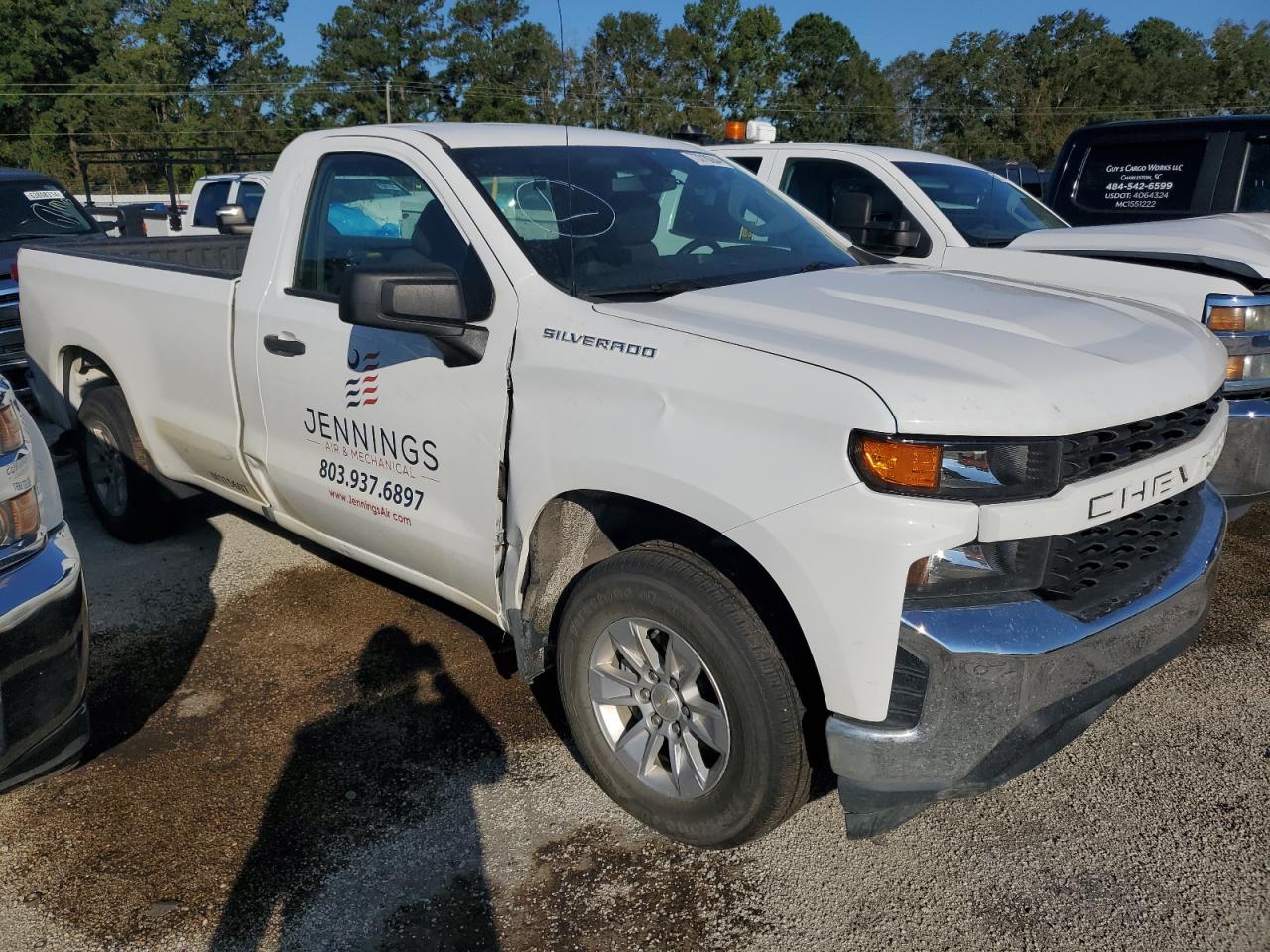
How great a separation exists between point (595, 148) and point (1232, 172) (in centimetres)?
519

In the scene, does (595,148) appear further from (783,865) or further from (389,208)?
(783,865)

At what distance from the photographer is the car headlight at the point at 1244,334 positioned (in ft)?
14.2

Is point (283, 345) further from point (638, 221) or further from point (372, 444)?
point (638, 221)

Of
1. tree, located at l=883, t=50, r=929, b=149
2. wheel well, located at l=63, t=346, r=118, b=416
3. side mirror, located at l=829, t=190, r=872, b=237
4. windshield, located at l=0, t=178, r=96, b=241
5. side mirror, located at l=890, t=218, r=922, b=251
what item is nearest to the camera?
wheel well, located at l=63, t=346, r=118, b=416

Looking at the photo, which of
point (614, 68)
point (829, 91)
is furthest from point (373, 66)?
point (614, 68)

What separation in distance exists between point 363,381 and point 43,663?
129 cm

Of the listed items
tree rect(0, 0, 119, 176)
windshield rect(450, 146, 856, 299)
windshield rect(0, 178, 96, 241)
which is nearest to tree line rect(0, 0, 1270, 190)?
tree rect(0, 0, 119, 176)

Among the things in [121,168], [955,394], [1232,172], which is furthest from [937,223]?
[121,168]

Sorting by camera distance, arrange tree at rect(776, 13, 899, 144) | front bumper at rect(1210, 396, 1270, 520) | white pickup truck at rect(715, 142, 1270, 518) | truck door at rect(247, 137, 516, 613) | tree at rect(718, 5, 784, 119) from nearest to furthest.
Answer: truck door at rect(247, 137, 516, 613) < front bumper at rect(1210, 396, 1270, 520) < white pickup truck at rect(715, 142, 1270, 518) < tree at rect(718, 5, 784, 119) < tree at rect(776, 13, 899, 144)

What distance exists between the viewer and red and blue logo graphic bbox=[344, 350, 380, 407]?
11.1ft

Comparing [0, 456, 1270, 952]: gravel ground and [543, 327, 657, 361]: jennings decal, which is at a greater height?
[543, 327, 657, 361]: jennings decal

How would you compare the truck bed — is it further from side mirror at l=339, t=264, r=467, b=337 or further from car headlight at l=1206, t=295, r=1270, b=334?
car headlight at l=1206, t=295, r=1270, b=334

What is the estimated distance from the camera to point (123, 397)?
193 inches

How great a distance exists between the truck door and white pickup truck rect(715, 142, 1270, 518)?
273 centimetres
